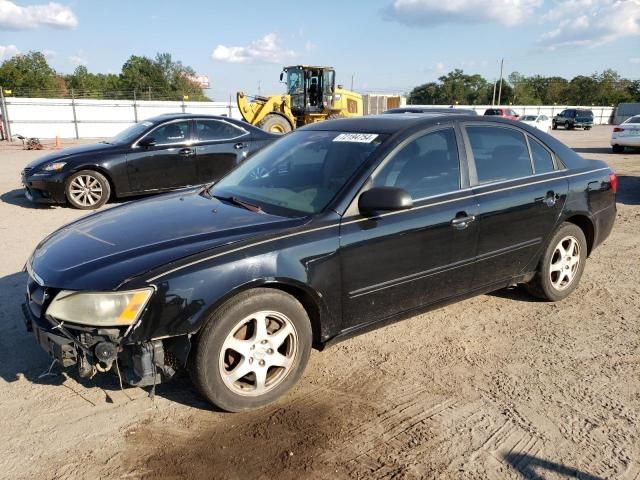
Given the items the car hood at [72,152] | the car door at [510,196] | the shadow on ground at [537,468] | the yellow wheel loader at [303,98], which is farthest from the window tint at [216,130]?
the yellow wheel loader at [303,98]

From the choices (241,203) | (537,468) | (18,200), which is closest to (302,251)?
(241,203)

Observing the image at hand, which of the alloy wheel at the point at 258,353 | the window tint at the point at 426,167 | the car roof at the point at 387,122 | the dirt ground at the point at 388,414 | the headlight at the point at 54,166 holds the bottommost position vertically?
the dirt ground at the point at 388,414

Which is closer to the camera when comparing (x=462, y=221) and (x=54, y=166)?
(x=462, y=221)

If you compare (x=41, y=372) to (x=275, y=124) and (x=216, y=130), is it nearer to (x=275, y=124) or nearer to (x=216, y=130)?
(x=216, y=130)

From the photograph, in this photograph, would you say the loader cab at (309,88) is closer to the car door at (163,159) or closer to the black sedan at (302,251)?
the car door at (163,159)

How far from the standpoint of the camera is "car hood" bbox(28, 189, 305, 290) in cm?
267

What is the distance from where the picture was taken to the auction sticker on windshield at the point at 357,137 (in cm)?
353

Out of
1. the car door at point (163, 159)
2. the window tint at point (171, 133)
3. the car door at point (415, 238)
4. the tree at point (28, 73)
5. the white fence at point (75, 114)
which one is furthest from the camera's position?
the tree at point (28, 73)

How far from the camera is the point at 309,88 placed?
20.0 m

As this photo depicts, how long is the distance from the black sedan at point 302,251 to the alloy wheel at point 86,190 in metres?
4.73

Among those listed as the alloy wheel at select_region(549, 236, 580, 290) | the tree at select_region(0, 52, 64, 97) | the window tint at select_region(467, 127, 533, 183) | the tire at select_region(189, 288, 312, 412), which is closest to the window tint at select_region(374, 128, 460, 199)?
the window tint at select_region(467, 127, 533, 183)

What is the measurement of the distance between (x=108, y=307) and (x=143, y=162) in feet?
20.3

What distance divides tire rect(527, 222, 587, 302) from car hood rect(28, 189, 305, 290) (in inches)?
95.4

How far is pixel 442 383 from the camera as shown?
10.6ft
